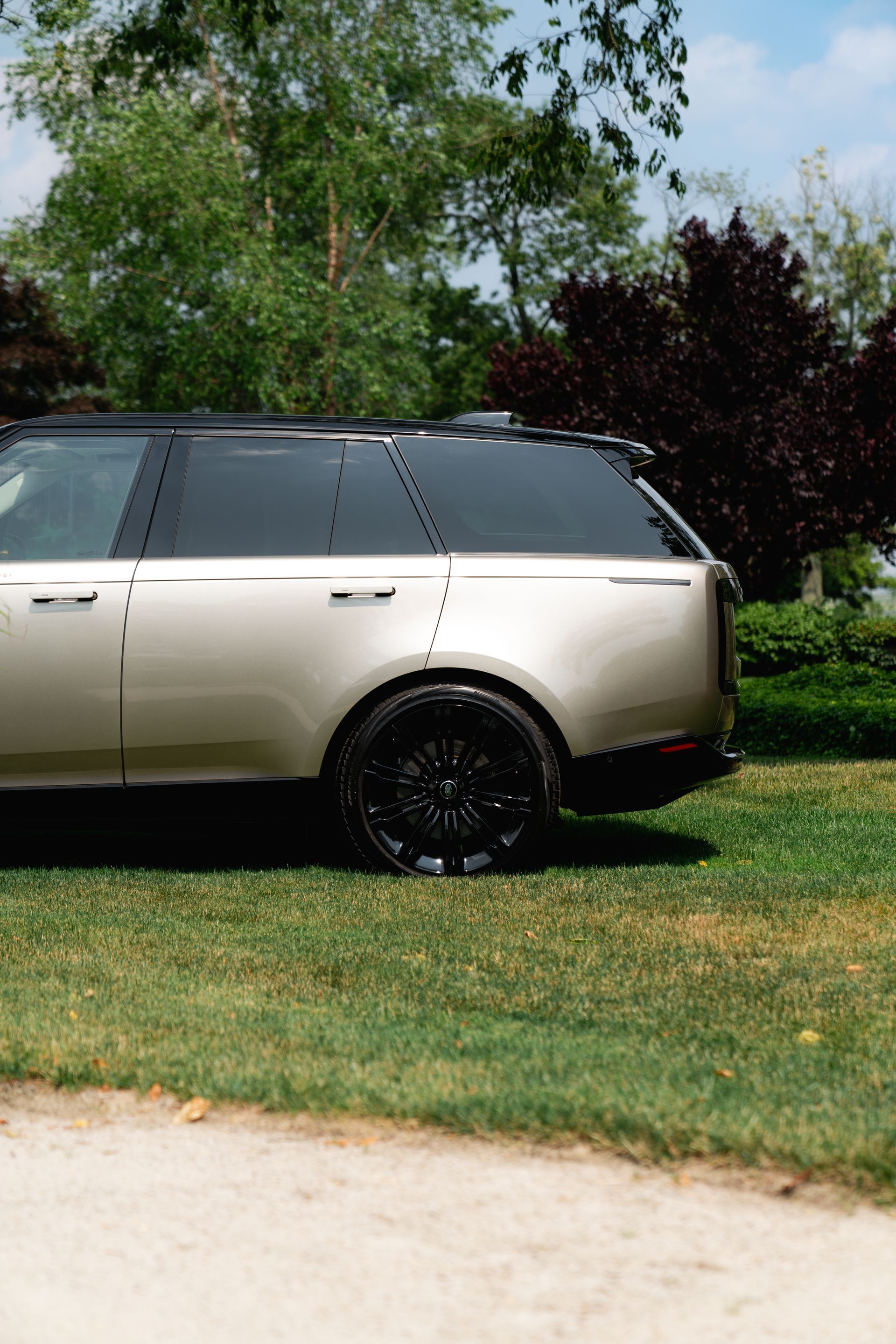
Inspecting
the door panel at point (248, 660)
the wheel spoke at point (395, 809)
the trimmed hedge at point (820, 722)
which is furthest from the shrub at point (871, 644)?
the door panel at point (248, 660)

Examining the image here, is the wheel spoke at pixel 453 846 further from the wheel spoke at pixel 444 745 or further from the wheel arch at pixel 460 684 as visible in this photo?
the wheel arch at pixel 460 684

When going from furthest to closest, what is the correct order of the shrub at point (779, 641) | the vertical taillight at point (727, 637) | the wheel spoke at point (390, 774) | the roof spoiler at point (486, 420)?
1. the shrub at point (779, 641)
2. the roof spoiler at point (486, 420)
3. the vertical taillight at point (727, 637)
4. the wheel spoke at point (390, 774)

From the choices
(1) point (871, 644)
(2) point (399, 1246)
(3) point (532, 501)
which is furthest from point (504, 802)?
(1) point (871, 644)

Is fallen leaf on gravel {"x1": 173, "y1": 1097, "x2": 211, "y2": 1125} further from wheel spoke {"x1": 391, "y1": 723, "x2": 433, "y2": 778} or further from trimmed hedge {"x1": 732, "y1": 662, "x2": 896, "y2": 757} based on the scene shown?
trimmed hedge {"x1": 732, "y1": 662, "x2": 896, "y2": 757}

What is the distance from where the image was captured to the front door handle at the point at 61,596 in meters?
5.66

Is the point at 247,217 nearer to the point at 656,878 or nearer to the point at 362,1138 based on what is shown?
the point at 656,878

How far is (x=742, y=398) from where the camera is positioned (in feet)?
54.1

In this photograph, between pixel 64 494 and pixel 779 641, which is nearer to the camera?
pixel 64 494

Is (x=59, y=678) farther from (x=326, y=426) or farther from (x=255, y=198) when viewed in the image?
(x=255, y=198)

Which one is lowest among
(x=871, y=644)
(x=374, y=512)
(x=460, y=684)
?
(x=871, y=644)

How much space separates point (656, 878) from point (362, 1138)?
9.96 ft

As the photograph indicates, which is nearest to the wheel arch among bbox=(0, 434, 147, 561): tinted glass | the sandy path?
bbox=(0, 434, 147, 561): tinted glass

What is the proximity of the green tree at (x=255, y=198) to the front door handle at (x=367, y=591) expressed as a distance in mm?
19922

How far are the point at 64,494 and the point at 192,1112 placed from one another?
342 cm
